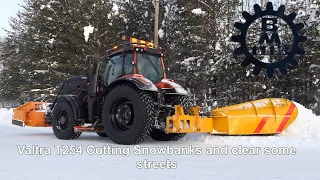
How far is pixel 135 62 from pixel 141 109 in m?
1.34

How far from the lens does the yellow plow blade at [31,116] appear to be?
996 centimetres

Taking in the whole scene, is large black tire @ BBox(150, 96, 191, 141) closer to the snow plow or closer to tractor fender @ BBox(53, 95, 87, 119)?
the snow plow

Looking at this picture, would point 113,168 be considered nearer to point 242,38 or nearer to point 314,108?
point 242,38

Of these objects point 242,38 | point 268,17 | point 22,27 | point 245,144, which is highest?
point 22,27

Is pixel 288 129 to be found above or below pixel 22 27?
below

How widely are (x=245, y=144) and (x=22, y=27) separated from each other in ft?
95.8

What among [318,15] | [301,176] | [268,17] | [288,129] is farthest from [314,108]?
[301,176]

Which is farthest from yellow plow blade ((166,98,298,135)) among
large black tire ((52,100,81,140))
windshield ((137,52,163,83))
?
large black tire ((52,100,81,140))

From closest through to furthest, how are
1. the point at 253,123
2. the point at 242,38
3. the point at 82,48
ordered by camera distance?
the point at 253,123
the point at 242,38
the point at 82,48

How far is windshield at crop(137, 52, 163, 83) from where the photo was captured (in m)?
8.19

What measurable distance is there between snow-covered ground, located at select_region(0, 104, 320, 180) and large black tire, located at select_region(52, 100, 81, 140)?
3.63 feet

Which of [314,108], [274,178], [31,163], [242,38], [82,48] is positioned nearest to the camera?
[274,178]

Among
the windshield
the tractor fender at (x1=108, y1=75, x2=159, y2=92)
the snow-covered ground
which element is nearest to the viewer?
the snow-covered ground

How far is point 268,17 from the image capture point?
423 inches
